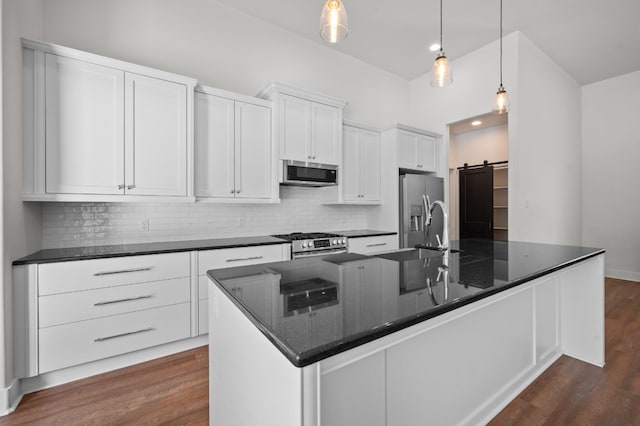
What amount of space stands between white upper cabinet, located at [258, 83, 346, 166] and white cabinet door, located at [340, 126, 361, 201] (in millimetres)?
256

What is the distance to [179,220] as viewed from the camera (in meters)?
2.92

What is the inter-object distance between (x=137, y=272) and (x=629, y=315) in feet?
16.5

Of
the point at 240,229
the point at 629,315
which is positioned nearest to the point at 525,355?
the point at 629,315

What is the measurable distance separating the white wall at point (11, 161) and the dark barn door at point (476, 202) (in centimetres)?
603

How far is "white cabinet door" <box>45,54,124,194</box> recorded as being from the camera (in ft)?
6.81

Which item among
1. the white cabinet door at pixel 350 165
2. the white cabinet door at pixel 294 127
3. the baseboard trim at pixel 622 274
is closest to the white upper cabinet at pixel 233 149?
the white cabinet door at pixel 294 127

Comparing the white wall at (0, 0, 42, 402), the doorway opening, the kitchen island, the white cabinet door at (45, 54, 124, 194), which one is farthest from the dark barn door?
the white wall at (0, 0, 42, 402)

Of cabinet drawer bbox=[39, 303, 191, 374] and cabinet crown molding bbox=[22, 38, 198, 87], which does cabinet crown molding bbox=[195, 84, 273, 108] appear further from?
cabinet drawer bbox=[39, 303, 191, 374]

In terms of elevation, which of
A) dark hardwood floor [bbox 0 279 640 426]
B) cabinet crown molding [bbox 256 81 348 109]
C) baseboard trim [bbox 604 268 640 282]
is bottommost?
dark hardwood floor [bbox 0 279 640 426]

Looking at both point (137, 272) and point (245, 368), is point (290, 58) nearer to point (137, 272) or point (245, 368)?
point (137, 272)

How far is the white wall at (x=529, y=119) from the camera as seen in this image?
362 cm

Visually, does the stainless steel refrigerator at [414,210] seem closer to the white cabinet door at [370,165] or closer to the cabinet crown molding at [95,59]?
the white cabinet door at [370,165]

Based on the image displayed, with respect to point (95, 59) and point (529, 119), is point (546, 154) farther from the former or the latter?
point (95, 59)

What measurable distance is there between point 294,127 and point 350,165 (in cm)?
99
